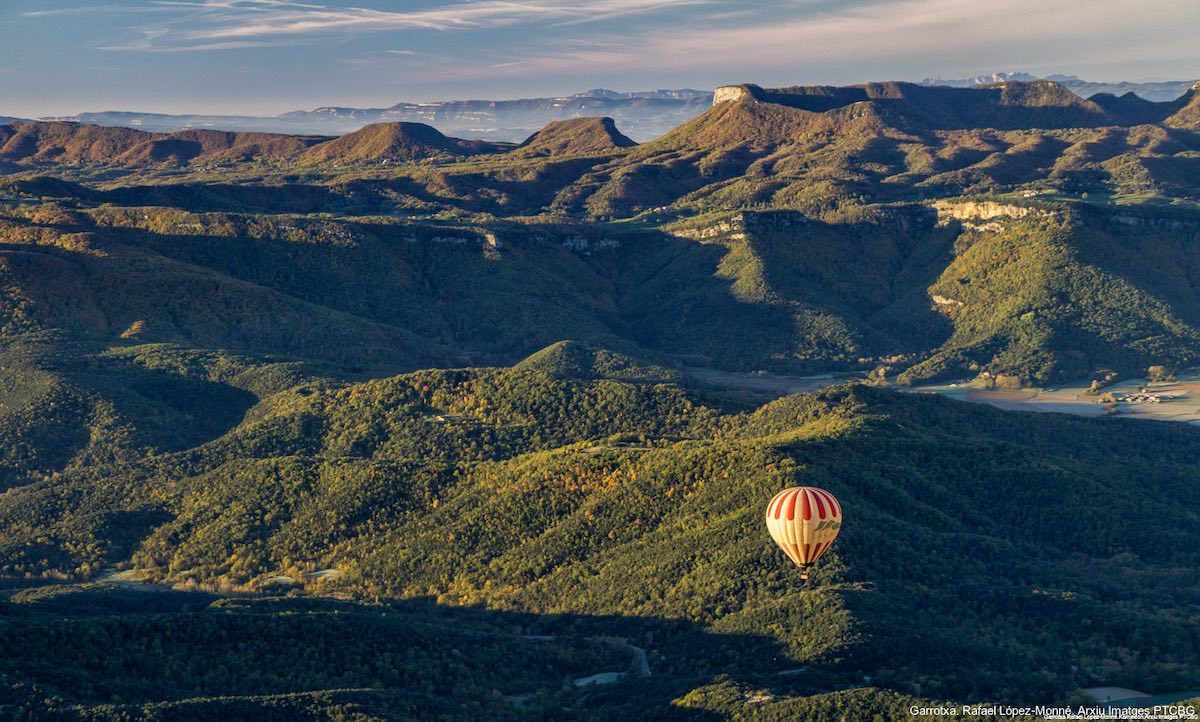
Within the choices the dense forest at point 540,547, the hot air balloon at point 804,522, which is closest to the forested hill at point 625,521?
the dense forest at point 540,547

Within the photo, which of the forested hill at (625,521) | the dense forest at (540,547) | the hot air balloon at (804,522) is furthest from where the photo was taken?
the hot air balloon at (804,522)

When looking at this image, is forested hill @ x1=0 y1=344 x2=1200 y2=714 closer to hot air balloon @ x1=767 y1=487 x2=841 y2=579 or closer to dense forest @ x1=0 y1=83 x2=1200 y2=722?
dense forest @ x1=0 y1=83 x2=1200 y2=722

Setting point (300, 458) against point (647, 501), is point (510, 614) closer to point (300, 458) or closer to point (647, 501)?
point (647, 501)

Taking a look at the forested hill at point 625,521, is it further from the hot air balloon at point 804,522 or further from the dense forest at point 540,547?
the hot air balloon at point 804,522

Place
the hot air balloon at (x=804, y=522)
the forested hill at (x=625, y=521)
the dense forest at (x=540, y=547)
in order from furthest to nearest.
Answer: the hot air balloon at (x=804, y=522) → the forested hill at (x=625, y=521) → the dense forest at (x=540, y=547)

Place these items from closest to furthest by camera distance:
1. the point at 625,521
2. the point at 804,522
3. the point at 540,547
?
the point at 804,522 < the point at 625,521 < the point at 540,547

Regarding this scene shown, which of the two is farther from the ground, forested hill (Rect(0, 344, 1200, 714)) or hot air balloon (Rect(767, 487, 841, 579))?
hot air balloon (Rect(767, 487, 841, 579))

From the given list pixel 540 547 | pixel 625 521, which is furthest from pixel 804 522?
pixel 540 547

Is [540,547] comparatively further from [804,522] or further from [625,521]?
[804,522]

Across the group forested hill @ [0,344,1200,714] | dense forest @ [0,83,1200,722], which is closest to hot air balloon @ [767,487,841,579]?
dense forest @ [0,83,1200,722]
